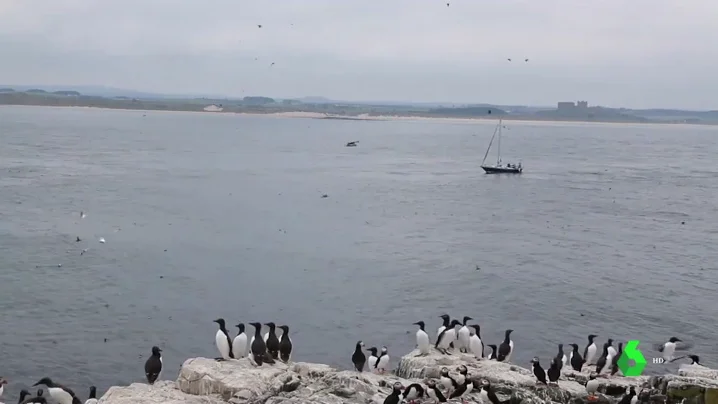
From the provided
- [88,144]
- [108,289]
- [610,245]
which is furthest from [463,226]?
[88,144]

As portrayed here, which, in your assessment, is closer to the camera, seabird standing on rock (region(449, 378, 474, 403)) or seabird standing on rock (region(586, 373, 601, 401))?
seabird standing on rock (region(449, 378, 474, 403))

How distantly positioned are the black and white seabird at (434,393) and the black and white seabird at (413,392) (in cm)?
23

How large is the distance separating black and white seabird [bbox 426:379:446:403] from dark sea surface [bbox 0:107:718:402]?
259 inches

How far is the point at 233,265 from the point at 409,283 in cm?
700

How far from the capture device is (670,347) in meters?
20.5

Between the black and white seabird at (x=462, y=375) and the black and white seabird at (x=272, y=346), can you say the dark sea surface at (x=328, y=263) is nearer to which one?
the black and white seabird at (x=272, y=346)

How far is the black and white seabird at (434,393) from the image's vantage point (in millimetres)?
13460

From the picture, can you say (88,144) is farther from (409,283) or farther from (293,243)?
(409,283)

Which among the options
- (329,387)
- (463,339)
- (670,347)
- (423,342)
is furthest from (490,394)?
(670,347)

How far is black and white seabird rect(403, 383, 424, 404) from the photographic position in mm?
13594

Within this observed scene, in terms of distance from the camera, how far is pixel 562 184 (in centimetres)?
6288

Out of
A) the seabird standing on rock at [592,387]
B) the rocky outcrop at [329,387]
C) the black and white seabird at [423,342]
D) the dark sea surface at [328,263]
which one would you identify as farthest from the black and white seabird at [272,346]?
the seabird standing on rock at [592,387]

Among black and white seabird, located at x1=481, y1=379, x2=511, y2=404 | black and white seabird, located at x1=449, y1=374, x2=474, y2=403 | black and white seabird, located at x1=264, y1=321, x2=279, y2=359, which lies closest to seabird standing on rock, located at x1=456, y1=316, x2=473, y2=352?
black and white seabird, located at x1=449, y1=374, x2=474, y2=403

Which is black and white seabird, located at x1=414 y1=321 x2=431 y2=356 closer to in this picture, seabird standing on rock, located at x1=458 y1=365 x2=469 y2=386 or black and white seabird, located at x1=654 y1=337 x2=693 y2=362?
seabird standing on rock, located at x1=458 y1=365 x2=469 y2=386
